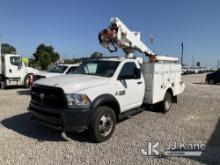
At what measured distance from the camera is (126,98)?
5934mm

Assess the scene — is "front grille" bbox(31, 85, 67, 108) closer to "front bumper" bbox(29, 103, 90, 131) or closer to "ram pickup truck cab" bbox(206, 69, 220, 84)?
"front bumper" bbox(29, 103, 90, 131)

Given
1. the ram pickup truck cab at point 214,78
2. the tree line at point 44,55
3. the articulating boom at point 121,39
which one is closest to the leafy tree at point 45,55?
the tree line at point 44,55

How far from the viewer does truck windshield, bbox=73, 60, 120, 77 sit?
591cm

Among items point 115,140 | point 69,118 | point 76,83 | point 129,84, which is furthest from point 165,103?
point 69,118

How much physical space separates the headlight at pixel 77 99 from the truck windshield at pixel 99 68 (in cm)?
124

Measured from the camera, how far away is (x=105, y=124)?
17.1 ft

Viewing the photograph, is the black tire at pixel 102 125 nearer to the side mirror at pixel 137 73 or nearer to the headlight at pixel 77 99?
the headlight at pixel 77 99

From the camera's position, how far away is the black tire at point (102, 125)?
4.91m

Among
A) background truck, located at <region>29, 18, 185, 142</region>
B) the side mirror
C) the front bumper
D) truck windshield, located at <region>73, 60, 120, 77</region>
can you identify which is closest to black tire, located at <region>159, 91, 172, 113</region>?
background truck, located at <region>29, 18, 185, 142</region>

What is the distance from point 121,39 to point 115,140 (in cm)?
390

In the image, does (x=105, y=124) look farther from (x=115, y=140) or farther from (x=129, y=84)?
(x=129, y=84)

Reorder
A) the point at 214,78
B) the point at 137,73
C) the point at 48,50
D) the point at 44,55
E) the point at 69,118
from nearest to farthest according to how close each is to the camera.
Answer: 1. the point at 69,118
2. the point at 137,73
3. the point at 214,78
4. the point at 44,55
5. the point at 48,50

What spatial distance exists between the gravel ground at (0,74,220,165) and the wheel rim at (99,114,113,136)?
0.75 ft

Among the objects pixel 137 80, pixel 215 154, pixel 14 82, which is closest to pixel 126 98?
pixel 137 80
